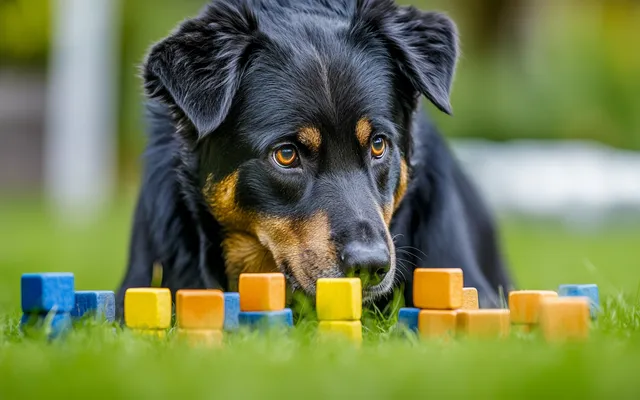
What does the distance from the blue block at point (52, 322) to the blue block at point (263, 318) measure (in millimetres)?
543

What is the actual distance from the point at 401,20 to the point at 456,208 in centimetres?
94

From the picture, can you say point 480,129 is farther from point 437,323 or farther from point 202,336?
point 202,336

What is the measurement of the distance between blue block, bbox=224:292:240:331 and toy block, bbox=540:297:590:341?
0.92m

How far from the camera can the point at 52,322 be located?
115 inches

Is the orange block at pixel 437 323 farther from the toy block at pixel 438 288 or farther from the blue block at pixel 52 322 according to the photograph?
the blue block at pixel 52 322

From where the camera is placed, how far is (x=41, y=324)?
2.93m

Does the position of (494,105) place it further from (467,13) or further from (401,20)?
(401,20)

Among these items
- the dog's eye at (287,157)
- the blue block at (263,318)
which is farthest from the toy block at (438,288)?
the dog's eye at (287,157)

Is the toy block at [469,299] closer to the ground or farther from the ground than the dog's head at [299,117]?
closer to the ground

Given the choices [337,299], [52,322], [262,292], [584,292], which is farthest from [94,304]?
[584,292]

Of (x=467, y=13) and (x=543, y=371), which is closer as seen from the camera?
(x=543, y=371)

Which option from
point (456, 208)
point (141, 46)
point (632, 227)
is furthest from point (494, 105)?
point (456, 208)

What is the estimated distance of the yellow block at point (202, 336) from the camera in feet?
8.97

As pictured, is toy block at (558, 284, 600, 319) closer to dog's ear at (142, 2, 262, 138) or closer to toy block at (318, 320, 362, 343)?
toy block at (318, 320, 362, 343)
